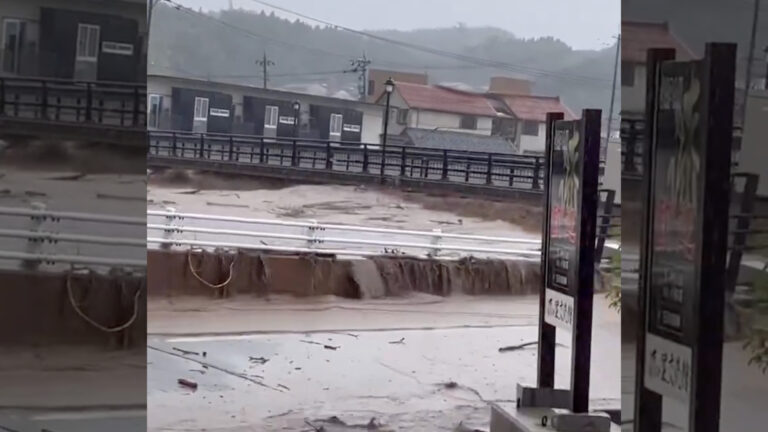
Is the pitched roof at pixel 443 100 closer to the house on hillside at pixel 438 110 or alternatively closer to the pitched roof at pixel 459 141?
the house on hillside at pixel 438 110

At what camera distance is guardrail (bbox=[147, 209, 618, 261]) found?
7285 mm

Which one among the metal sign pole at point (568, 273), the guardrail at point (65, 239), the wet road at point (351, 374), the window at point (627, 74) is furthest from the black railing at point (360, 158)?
the window at point (627, 74)

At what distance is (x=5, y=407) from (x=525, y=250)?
6818 mm

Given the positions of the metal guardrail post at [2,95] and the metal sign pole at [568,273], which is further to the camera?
the metal sign pole at [568,273]

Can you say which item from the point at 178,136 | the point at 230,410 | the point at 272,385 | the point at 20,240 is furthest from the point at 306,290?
the point at 20,240

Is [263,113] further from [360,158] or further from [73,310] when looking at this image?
[73,310]

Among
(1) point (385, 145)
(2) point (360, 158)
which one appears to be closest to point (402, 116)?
(1) point (385, 145)

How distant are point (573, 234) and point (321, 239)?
4.75 m

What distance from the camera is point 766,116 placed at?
44.9 inches

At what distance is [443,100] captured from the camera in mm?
7109

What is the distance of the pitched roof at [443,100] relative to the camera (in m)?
6.87

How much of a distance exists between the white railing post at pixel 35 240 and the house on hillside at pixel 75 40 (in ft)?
0.70

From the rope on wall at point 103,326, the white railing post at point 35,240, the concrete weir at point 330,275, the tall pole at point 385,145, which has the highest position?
the tall pole at point 385,145

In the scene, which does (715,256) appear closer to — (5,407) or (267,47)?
(5,407)
